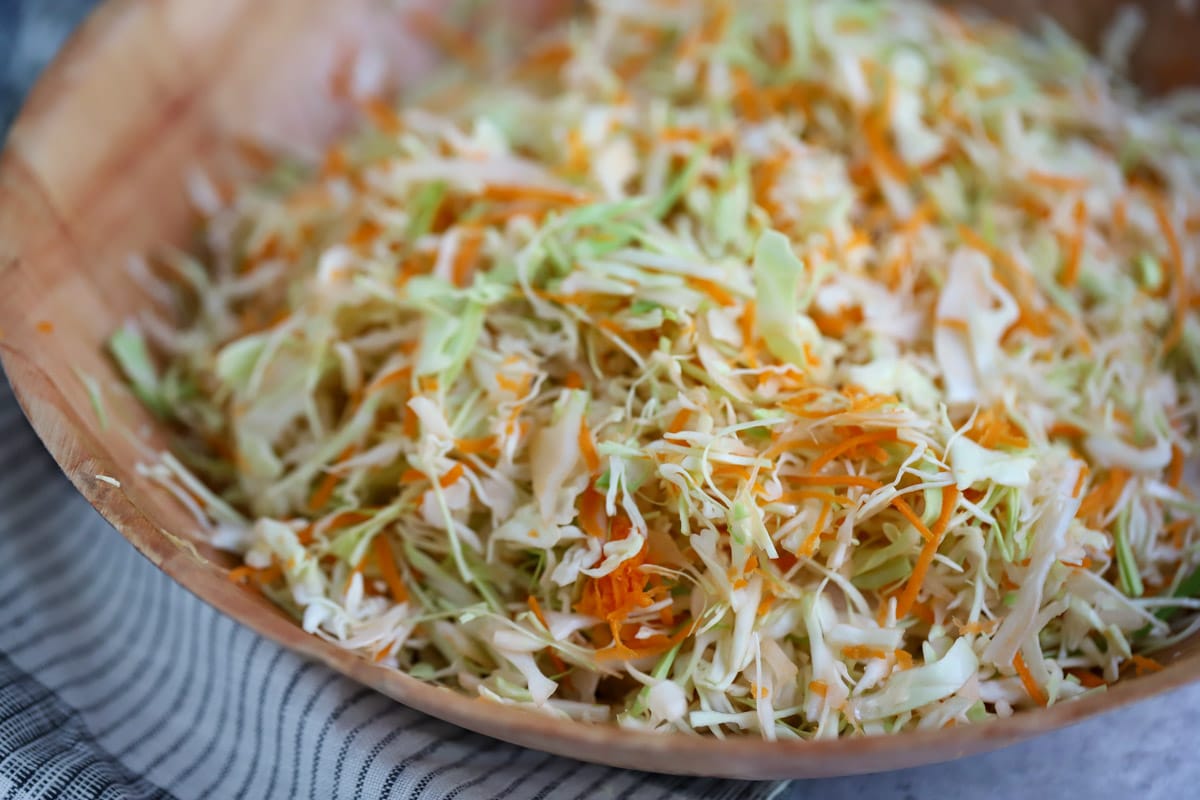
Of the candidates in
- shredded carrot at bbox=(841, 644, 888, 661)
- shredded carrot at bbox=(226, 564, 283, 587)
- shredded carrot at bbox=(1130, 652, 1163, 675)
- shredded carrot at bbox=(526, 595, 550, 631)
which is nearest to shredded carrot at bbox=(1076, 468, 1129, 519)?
shredded carrot at bbox=(1130, 652, 1163, 675)

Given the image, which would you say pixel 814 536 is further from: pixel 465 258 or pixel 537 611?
pixel 465 258

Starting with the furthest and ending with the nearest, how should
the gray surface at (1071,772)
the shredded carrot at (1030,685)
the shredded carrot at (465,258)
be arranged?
1. the shredded carrot at (465,258)
2. the gray surface at (1071,772)
3. the shredded carrot at (1030,685)

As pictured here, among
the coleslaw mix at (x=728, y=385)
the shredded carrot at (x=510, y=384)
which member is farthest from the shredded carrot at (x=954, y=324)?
the shredded carrot at (x=510, y=384)

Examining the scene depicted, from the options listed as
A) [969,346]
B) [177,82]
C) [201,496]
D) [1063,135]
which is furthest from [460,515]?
[1063,135]

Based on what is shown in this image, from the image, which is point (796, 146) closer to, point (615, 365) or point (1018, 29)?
point (615, 365)

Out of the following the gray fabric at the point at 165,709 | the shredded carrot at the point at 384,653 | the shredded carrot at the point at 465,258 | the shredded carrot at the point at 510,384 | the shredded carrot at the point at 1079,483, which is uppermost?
the shredded carrot at the point at 465,258

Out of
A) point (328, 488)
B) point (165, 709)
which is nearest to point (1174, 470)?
point (328, 488)

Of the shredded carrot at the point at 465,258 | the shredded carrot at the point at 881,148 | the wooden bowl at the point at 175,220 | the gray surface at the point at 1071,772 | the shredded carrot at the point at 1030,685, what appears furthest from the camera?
A: the shredded carrot at the point at 881,148

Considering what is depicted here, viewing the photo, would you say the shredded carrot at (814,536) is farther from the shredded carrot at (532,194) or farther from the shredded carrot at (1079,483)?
the shredded carrot at (532,194)
